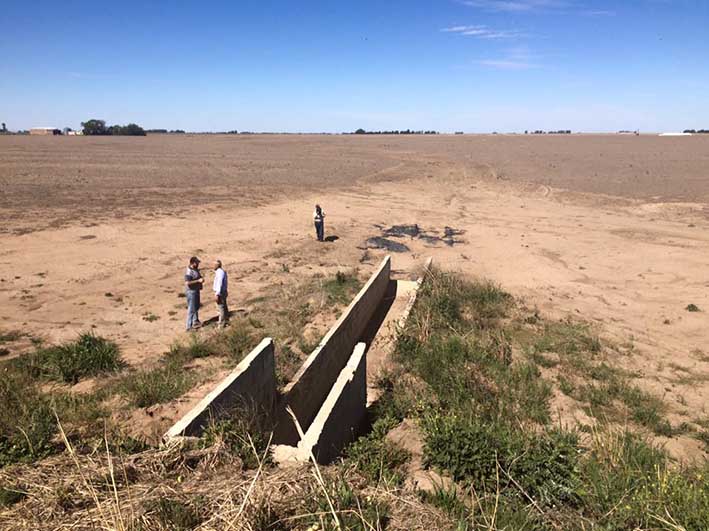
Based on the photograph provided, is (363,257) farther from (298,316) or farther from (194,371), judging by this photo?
(194,371)

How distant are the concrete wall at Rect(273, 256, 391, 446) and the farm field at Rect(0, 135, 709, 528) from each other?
69 centimetres

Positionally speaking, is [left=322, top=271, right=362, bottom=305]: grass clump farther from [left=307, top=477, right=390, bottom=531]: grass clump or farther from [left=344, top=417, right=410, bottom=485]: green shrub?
[left=307, top=477, right=390, bottom=531]: grass clump

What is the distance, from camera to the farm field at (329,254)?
9305mm

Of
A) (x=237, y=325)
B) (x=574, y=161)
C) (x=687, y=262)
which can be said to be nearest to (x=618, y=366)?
(x=237, y=325)

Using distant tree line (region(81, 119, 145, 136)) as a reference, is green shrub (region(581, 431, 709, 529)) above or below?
below

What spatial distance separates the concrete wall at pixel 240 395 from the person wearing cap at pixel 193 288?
3.39m

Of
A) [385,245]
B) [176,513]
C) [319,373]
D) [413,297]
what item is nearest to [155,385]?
[319,373]

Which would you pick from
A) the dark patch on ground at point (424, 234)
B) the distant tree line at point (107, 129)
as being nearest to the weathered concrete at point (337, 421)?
the dark patch on ground at point (424, 234)

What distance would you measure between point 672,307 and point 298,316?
10.2 meters

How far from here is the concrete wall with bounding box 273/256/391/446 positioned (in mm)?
6629

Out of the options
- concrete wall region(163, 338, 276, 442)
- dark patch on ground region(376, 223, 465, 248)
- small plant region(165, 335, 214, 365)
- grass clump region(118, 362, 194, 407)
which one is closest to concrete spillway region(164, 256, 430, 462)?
concrete wall region(163, 338, 276, 442)

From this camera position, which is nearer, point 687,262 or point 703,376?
point 703,376

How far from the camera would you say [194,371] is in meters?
7.59

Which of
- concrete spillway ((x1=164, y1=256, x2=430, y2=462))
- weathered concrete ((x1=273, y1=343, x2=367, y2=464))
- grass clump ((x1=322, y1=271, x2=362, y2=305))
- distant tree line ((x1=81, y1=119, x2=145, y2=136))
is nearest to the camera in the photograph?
weathered concrete ((x1=273, y1=343, x2=367, y2=464))
